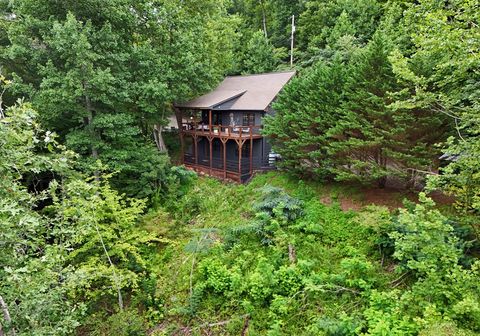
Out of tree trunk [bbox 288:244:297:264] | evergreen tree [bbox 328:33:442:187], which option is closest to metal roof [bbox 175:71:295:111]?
evergreen tree [bbox 328:33:442:187]

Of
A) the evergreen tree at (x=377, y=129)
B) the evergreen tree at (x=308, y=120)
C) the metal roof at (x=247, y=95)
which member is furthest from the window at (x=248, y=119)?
the evergreen tree at (x=377, y=129)

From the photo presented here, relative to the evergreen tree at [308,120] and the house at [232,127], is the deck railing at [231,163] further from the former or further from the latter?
the evergreen tree at [308,120]

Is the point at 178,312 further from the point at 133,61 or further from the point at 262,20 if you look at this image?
the point at 262,20


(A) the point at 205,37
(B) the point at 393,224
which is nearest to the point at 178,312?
(B) the point at 393,224

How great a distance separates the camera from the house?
16958 millimetres

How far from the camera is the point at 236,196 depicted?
46.6 ft

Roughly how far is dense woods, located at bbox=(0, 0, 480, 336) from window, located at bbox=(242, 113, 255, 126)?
3629 mm

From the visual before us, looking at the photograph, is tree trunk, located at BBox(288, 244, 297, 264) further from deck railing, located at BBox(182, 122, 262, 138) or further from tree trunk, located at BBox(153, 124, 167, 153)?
tree trunk, located at BBox(153, 124, 167, 153)

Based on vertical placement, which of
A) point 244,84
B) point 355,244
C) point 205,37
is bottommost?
point 355,244

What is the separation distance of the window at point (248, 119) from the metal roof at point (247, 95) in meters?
0.55

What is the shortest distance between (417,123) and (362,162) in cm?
214

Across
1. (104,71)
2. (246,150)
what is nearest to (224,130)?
(246,150)

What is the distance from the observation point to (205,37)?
786 inches

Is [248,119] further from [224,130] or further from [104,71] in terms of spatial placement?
[104,71]
